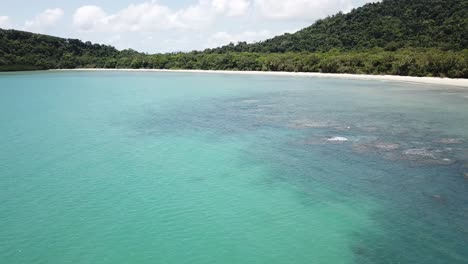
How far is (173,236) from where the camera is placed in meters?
10.0

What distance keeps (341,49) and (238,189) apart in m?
63.5

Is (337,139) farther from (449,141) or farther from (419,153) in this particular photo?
(449,141)

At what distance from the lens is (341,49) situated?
72.1m

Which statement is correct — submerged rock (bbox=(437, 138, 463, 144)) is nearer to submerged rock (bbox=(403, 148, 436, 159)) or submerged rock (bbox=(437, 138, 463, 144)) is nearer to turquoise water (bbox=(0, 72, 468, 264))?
turquoise water (bbox=(0, 72, 468, 264))

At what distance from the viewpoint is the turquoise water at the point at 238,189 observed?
A: 30.7ft

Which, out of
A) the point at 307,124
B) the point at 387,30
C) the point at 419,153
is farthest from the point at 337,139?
the point at 387,30

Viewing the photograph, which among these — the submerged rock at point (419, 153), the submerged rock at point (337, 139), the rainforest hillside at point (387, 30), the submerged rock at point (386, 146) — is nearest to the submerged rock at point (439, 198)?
the submerged rock at point (419, 153)

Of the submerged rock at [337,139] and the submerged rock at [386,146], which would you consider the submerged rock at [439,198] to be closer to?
the submerged rock at [386,146]

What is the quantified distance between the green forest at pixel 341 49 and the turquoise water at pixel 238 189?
2864 cm

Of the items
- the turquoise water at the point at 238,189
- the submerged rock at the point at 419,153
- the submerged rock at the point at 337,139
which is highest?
the submerged rock at the point at 337,139

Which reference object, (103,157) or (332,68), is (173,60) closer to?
(332,68)

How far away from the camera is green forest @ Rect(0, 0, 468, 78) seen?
51406 mm

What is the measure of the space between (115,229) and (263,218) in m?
3.62

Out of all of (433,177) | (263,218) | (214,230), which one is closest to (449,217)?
(433,177)
